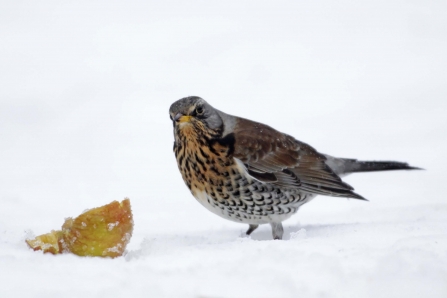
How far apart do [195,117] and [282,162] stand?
3.70ft

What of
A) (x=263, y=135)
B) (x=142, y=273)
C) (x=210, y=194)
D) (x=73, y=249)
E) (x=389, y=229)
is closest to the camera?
(x=142, y=273)

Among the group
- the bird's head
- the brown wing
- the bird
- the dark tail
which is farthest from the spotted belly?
the dark tail

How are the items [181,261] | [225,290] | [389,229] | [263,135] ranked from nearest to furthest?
1. [225,290]
2. [181,261]
3. [389,229]
4. [263,135]

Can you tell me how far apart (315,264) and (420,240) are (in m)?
0.90

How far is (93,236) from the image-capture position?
15.9 feet

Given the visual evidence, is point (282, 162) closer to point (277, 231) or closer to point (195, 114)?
point (277, 231)

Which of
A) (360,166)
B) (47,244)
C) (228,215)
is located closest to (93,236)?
(47,244)

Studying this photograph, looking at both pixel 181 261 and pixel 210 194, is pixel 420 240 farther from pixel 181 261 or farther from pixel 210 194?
pixel 210 194

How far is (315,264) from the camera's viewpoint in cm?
405

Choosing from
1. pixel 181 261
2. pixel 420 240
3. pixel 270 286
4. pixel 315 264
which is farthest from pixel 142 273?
pixel 420 240

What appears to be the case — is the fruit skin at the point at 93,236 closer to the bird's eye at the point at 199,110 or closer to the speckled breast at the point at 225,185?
the speckled breast at the point at 225,185

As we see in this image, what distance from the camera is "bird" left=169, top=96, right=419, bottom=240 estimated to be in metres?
6.20

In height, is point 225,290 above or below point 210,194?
below

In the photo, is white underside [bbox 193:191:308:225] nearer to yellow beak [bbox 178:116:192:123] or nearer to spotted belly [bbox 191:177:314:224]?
spotted belly [bbox 191:177:314:224]
